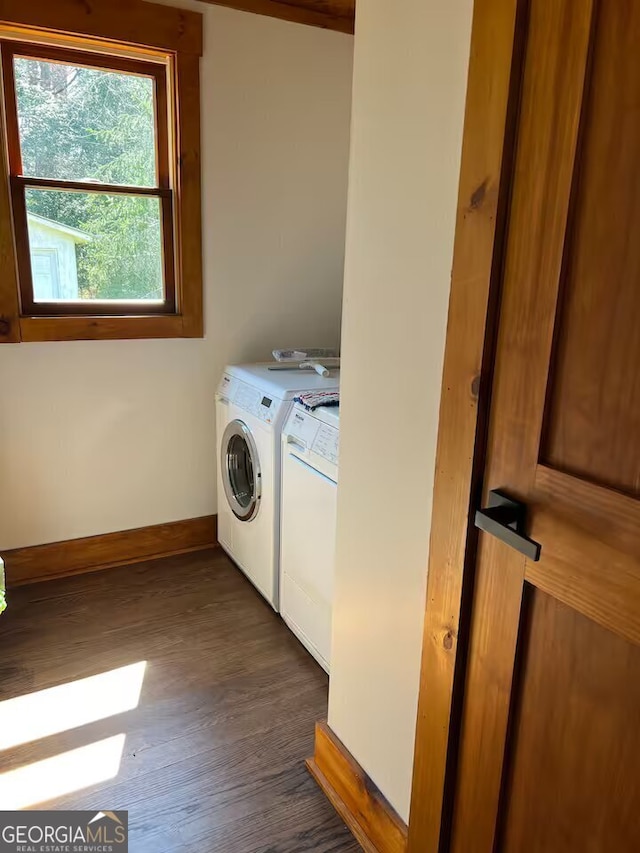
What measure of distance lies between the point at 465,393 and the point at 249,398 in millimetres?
1558

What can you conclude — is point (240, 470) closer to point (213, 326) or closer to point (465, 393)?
point (213, 326)

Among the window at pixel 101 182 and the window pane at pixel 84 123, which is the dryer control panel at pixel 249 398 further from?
the window pane at pixel 84 123

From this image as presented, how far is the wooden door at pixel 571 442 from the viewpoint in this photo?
29.4 inches

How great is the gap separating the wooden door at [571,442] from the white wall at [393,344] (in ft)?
0.71

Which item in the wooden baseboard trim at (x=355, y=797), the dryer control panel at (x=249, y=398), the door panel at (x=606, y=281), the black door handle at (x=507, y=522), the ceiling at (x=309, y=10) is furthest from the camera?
the ceiling at (x=309, y=10)

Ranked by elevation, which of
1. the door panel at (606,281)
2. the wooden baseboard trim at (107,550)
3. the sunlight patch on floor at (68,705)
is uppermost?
the door panel at (606,281)

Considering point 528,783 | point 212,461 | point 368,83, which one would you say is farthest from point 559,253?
point 212,461

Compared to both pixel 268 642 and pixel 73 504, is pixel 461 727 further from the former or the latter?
pixel 73 504

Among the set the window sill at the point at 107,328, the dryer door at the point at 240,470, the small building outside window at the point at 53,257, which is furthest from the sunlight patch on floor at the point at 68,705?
the small building outside window at the point at 53,257

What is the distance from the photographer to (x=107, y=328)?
2574 mm

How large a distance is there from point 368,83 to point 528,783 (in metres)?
1.29

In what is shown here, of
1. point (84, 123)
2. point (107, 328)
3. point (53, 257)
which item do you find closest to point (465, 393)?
point (107, 328)

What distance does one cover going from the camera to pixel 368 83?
1234 millimetres

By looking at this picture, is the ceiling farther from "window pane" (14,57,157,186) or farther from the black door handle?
the black door handle
